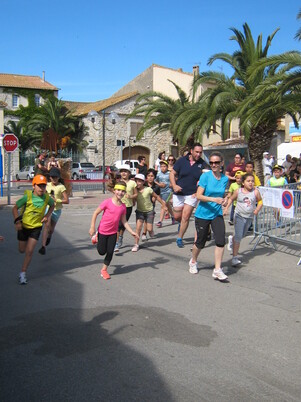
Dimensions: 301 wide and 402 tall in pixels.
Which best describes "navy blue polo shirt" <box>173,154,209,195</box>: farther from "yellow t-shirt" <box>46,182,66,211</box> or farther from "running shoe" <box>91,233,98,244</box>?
"running shoe" <box>91,233,98,244</box>

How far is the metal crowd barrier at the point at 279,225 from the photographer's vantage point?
839cm

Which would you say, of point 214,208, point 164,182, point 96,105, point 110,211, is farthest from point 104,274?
point 96,105

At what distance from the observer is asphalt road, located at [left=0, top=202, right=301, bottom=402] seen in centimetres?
349

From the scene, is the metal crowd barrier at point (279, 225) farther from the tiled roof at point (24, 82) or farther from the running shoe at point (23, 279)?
the tiled roof at point (24, 82)

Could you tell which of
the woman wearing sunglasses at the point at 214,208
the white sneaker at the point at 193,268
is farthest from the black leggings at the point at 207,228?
the white sneaker at the point at 193,268

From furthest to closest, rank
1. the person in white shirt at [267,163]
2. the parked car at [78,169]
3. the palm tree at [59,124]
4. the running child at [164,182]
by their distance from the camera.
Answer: the palm tree at [59,124], the parked car at [78,169], the person in white shirt at [267,163], the running child at [164,182]

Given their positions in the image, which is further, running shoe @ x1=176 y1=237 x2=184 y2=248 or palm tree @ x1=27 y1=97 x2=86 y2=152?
palm tree @ x1=27 y1=97 x2=86 y2=152

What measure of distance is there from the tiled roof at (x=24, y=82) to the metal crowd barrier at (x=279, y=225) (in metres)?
48.2

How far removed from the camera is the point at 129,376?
143 inches

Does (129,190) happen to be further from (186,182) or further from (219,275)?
(219,275)

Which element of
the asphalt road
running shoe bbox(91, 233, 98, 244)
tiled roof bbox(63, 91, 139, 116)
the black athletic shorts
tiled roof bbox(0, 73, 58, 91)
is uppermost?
tiled roof bbox(0, 73, 58, 91)

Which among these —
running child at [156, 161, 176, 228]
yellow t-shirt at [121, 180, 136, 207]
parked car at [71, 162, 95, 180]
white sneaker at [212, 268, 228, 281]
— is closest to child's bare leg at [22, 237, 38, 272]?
white sneaker at [212, 268, 228, 281]

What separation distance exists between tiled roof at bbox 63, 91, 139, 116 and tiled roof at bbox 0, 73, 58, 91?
3896mm

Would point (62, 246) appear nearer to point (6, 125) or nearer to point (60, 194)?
point (60, 194)
